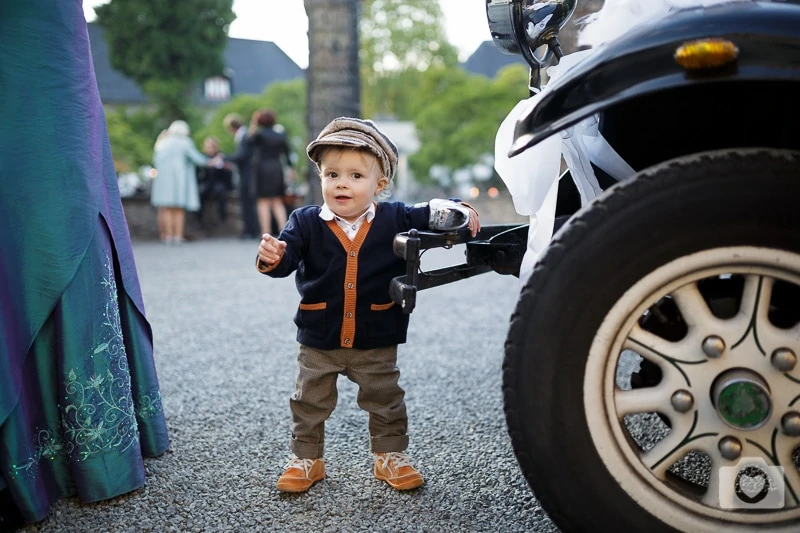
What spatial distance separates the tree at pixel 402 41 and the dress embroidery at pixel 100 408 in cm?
3702

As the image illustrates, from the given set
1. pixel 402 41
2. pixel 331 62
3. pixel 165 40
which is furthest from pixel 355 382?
pixel 402 41

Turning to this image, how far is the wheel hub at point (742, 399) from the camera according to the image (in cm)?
144

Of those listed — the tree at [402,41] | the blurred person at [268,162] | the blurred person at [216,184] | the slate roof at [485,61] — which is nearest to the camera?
the blurred person at [268,162]

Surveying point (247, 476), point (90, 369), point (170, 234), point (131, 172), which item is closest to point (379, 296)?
point (247, 476)

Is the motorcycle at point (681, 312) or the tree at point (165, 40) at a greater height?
the tree at point (165, 40)

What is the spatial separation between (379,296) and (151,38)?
2792 centimetres

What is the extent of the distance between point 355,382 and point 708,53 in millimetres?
1334


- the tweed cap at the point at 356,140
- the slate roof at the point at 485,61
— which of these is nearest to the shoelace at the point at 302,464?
the tweed cap at the point at 356,140

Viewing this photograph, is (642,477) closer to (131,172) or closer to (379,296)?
(379,296)

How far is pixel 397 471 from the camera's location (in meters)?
2.19

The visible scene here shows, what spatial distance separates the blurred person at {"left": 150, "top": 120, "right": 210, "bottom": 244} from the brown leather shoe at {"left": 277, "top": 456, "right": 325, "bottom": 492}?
9.52 m

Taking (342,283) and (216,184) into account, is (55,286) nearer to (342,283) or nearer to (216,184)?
(342,283)

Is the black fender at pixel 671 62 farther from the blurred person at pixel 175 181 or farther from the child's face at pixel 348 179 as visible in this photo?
the blurred person at pixel 175 181

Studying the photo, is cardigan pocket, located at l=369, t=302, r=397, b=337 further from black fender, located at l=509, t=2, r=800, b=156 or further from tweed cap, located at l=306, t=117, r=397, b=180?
black fender, located at l=509, t=2, r=800, b=156
